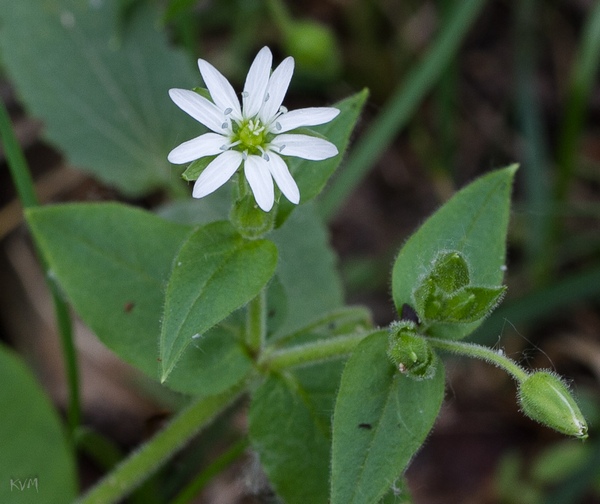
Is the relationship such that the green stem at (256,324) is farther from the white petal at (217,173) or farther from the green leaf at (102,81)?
the green leaf at (102,81)

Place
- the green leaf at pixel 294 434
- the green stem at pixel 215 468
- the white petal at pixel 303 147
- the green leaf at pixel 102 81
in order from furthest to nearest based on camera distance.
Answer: the green leaf at pixel 102 81
the green stem at pixel 215 468
the green leaf at pixel 294 434
the white petal at pixel 303 147

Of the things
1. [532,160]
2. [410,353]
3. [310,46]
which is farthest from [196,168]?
[532,160]

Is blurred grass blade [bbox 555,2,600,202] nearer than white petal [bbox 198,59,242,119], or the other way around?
white petal [bbox 198,59,242,119]

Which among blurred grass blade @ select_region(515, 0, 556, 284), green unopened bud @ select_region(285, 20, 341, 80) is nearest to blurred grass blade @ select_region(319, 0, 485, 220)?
green unopened bud @ select_region(285, 20, 341, 80)

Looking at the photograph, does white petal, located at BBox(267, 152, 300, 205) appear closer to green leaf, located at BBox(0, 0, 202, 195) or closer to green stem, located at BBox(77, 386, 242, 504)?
green stem, located at BBox(77, 386, 242, 504)

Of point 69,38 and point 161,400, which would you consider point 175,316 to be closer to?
point 161,400

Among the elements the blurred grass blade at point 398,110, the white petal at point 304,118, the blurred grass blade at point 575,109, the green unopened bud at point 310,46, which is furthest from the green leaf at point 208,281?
the blurred grass blade at point 575,109
